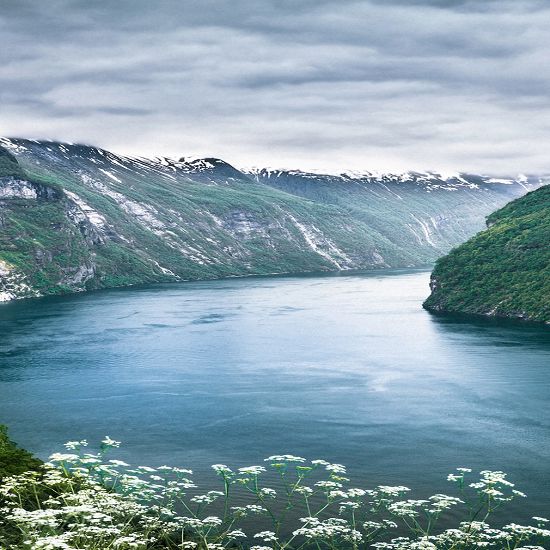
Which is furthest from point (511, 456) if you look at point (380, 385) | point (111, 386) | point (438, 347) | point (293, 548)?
point (438, 347)

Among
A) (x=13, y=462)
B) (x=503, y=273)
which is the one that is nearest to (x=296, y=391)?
(x=13, y=462)

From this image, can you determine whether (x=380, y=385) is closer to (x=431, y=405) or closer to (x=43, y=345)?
(x=431, y=405)

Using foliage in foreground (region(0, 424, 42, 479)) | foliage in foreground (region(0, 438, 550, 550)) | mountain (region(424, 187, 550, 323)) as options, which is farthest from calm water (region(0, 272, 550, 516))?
foliage in foreground (region(0, 424, 42, 479))

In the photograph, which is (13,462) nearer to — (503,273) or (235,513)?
(235,513)

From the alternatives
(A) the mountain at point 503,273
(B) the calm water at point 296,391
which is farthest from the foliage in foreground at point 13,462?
(A) the mountain at point 503,273

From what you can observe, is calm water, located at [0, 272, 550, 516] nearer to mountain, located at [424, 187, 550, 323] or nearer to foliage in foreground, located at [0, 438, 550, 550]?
foliage in foreground, located at [0, 438, 550, 550]

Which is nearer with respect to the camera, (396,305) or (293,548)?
(293,548)
